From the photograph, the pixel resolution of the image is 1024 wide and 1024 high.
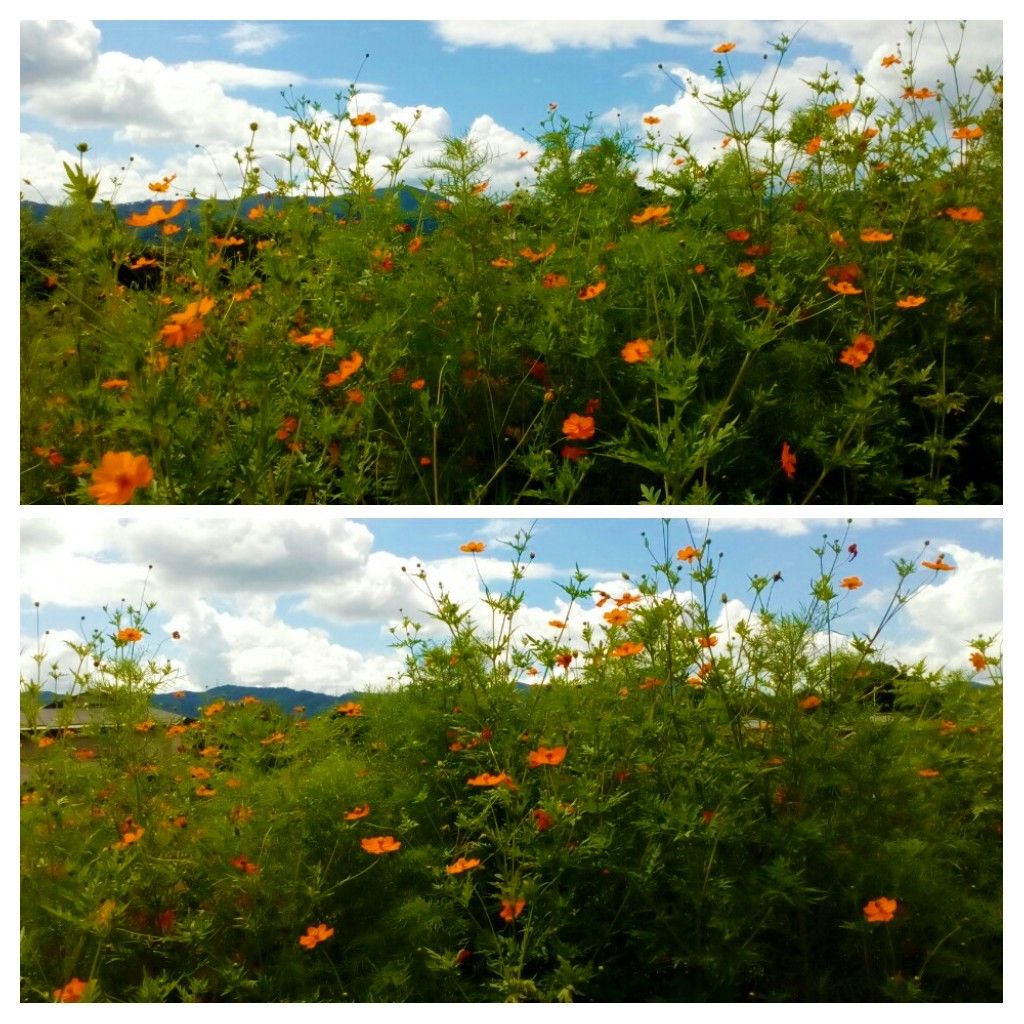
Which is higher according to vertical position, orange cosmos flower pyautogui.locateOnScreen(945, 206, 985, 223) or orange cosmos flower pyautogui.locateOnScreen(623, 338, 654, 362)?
orange cosmos flower pyautogui.locateOnScreen(945, 206, 985, 223)

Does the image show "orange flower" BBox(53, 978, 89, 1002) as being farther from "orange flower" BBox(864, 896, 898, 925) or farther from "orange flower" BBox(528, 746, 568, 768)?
"orange flower" BBox(864, 896, 898, 925)

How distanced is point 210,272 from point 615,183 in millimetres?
1149

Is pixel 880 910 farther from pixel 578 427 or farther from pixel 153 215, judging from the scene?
pixel 153 215

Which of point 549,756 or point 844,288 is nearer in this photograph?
point 549,756

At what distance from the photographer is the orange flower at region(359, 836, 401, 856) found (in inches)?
79.0

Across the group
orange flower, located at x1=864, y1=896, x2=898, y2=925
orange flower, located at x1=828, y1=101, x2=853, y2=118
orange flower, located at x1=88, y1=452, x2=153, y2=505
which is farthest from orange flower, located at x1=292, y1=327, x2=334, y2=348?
orange flower, located at x1=864, y1=896, x2=898, y2=925

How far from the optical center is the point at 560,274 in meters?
2.43

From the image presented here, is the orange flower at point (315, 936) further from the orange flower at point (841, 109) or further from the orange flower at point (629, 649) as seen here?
the orange flower at point (841, 109)

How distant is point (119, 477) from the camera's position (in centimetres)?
174

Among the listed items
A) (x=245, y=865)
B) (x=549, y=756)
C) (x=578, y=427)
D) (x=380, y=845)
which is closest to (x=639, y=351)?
(x=578, y=427)

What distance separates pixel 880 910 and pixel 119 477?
1.64m

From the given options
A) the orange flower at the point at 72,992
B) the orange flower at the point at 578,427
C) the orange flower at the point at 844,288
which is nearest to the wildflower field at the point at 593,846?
the orange flower at the point at 72,992

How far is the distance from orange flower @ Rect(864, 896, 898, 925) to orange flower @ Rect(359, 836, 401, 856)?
0.93m

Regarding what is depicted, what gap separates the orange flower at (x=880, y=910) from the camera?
6.16ft
